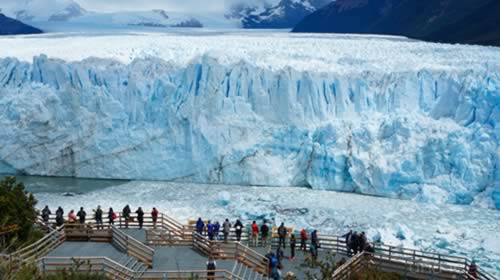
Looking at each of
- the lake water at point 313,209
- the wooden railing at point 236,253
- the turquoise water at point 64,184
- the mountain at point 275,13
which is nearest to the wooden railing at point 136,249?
A: the wooden railing at point 236,253

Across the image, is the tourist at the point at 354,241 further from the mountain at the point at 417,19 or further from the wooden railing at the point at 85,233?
the mountain at the point at 417,19

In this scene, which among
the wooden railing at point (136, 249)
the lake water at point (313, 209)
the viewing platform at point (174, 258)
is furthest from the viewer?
the lake water at point (313, 209)

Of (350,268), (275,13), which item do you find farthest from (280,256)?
(275,13)

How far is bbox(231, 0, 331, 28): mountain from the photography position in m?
50.7

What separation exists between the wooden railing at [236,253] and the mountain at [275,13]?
40.4 m

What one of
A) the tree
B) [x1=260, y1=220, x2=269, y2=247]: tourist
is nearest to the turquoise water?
the tree

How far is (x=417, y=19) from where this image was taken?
137 ft

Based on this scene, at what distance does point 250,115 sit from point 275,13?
37231 millimetres

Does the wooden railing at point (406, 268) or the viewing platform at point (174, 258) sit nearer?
the viewing platform at point (174, 258)

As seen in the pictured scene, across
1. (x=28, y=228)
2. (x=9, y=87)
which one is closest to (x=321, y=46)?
(x=9, y=87)

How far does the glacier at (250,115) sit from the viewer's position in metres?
17.4

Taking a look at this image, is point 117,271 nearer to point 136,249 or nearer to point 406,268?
point 136,249

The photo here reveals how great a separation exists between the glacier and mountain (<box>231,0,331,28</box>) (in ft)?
99.7

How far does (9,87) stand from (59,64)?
1.99m
